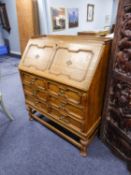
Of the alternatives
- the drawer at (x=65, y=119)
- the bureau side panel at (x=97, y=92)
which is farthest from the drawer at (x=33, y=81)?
the bureau side panel at (x=97, y=92)

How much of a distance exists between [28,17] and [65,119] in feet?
10.8

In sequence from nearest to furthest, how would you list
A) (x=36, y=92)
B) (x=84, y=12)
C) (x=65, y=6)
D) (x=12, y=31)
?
(x=36, y=92), (x=65, y=6), (x=84, y=12), (x=12, y=31)

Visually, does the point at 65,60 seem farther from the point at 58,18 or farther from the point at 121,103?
the point at 58,18

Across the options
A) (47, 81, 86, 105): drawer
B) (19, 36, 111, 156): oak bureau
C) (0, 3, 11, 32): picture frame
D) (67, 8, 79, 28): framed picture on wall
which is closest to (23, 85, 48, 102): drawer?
(19, 36, 111, 156): oak bureau

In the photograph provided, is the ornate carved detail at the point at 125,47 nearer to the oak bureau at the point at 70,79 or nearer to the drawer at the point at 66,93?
the oak bureau at the point at 70,79

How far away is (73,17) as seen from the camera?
14.4ft

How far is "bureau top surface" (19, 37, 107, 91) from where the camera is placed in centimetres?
109

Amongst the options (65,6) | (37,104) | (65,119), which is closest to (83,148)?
(65,119)

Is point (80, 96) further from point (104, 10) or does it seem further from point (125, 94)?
point (104, 10)

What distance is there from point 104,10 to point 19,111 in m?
5.50

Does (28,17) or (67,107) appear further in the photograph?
(28,17)

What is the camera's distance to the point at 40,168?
4.49ft

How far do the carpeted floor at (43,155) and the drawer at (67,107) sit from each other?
49 cm

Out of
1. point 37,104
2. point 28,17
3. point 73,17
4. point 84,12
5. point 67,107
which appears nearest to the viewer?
point 67,107
